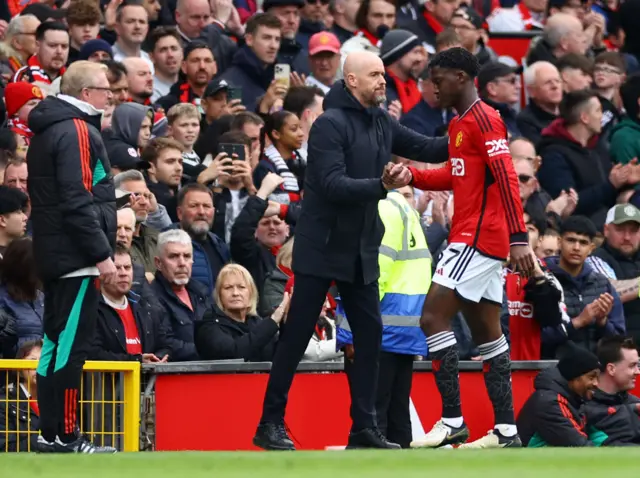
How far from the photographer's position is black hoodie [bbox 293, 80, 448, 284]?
1055 cm

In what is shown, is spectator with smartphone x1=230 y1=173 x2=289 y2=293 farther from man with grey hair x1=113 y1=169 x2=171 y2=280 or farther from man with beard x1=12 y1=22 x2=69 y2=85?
man with beard x1=12 y1=22 x2=69 y2=85

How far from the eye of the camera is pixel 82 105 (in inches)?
414

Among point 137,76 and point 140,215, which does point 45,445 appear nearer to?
point 140,215

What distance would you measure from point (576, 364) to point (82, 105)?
14.4 ft

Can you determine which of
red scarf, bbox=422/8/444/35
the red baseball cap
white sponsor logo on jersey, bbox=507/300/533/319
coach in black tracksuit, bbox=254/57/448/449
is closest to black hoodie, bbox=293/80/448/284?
coach in black tracksuit, bbox=254/57/448/449

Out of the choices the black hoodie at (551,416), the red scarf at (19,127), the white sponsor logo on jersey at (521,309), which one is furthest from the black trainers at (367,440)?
the red scarf at (19,127)

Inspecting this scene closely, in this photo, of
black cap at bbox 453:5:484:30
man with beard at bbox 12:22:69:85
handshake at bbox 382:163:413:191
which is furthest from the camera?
black cap at bbox 453:5:484:30

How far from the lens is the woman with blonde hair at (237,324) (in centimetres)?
1256

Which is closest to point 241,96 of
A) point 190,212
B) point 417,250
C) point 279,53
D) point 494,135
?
point 279,53

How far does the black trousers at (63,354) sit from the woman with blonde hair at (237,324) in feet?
7.62

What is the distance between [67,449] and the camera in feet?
33.5

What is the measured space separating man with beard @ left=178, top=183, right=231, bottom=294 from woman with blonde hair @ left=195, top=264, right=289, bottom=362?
852mm

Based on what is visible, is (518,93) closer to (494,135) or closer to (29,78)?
(29,78)

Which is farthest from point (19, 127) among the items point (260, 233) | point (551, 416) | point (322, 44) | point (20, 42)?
point (551, 416)
